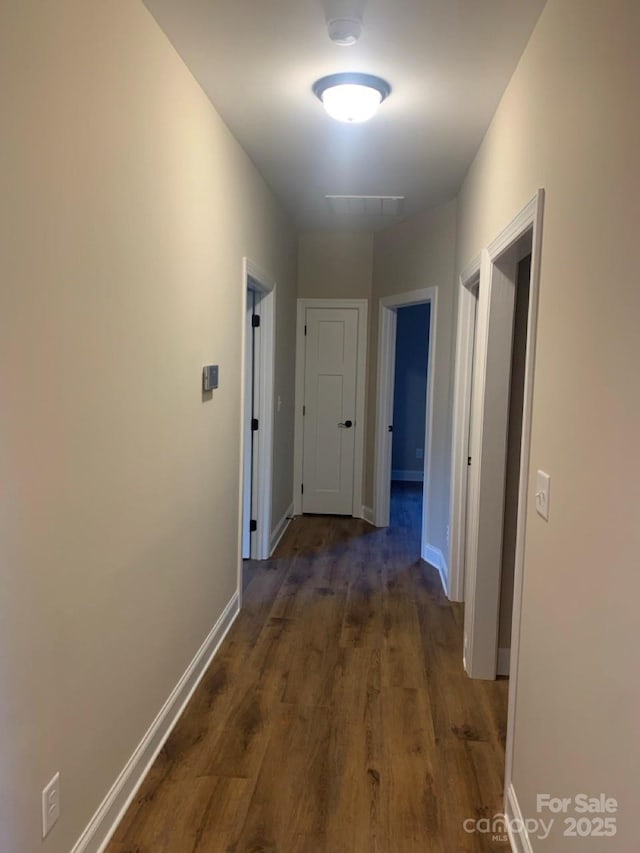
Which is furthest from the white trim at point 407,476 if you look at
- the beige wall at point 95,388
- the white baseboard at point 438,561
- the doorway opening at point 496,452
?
the beige wall at point 95,388

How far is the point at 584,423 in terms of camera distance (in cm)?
142

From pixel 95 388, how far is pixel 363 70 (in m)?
1.63

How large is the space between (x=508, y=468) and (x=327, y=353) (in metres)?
3.00

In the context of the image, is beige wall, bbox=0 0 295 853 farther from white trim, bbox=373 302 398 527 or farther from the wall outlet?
white trim, bbox=373 302 398 527

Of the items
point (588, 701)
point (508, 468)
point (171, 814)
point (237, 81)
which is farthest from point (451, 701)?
point (237, 81)

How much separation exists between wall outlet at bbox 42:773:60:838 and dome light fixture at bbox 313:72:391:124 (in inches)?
98.6

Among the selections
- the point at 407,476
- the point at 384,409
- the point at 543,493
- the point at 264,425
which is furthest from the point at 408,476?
the point at 543,493

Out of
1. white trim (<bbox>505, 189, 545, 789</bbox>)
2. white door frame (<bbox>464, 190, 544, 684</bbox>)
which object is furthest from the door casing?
white trim (<bbox>505, 189, 545, 789</bbox>)

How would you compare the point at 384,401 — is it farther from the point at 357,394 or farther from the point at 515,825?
the point at 515,825

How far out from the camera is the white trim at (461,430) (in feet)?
11.8

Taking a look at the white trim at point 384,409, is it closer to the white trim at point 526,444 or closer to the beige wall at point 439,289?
the beige wall at point 439,289

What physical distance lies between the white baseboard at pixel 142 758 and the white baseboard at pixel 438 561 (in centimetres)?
163

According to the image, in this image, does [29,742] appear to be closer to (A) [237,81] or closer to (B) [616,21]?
(B) [616,21]

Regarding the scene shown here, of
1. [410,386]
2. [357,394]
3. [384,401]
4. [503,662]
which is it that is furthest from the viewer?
[410,386]
